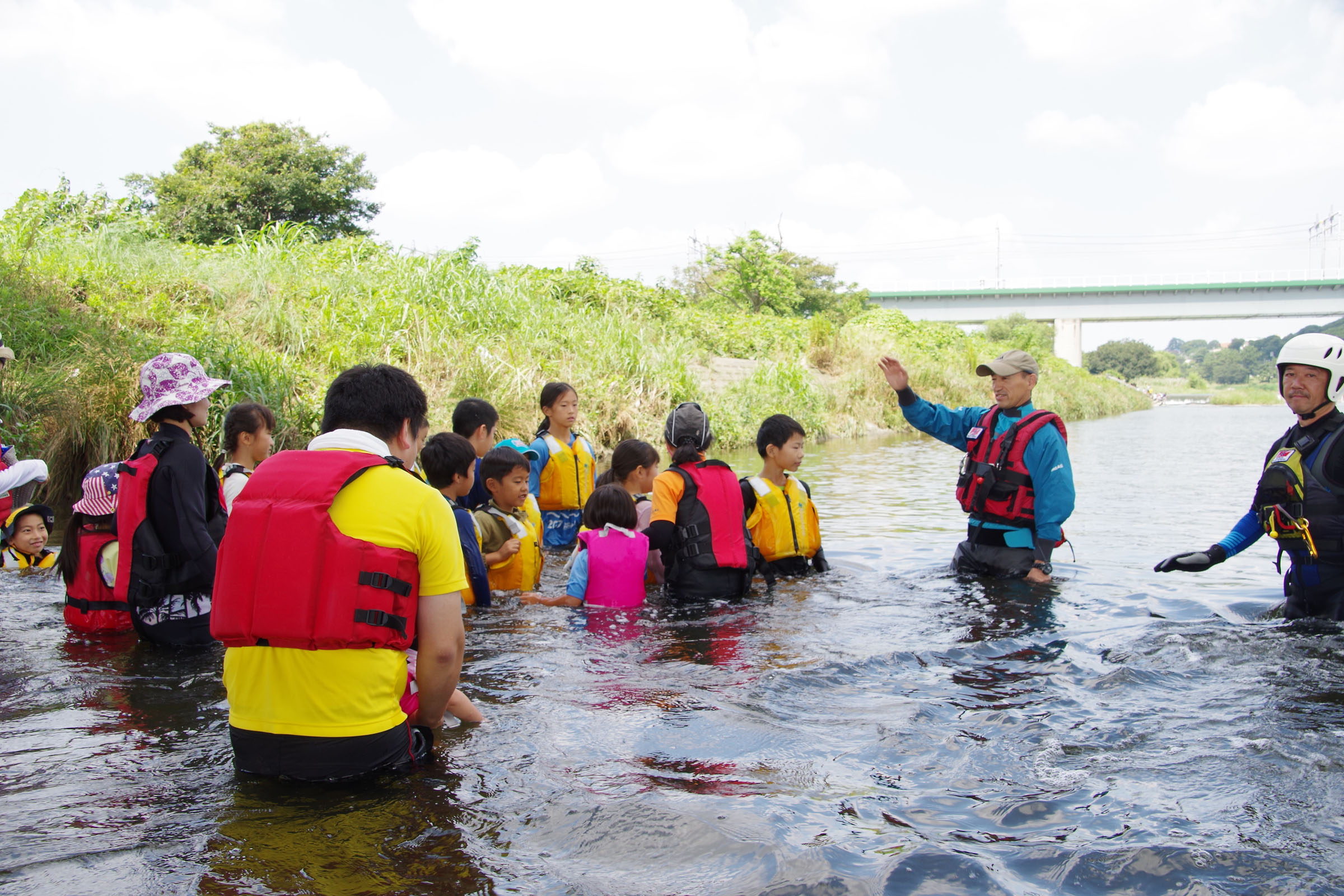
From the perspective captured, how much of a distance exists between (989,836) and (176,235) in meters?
28.7

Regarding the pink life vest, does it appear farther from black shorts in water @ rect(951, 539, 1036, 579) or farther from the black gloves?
the black gloves

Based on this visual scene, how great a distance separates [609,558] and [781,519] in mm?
1467

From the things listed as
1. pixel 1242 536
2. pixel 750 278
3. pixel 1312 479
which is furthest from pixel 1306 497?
pixel 750 278

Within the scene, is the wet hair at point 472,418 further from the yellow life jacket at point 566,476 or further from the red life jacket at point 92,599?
the red life jacket at point 92,599

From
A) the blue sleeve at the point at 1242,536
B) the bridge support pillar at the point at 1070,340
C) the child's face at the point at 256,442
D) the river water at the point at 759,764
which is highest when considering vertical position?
the bridge support pillar at the point at 1070,340

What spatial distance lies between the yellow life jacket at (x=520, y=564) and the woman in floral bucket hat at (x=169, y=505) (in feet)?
5.63

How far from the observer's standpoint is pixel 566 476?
7.54 meters

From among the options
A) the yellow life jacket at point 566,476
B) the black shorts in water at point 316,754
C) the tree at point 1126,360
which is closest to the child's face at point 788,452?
the yellow life jacket at point 566,476

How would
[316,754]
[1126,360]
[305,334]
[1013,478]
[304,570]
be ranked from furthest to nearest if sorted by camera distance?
[1126,360]
[305,334]
[1013,478]
[316,754]
[304,570]

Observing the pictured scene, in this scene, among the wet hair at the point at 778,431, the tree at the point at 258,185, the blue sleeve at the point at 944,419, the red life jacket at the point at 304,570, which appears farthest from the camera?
the tree at the point at 258,185

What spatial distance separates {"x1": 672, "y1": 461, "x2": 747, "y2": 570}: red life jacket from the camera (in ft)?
18.7

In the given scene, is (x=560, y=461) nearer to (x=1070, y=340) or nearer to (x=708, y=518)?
(x=708, y=518)

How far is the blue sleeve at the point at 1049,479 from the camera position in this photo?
19.5 ft

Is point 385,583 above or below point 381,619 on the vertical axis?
above
